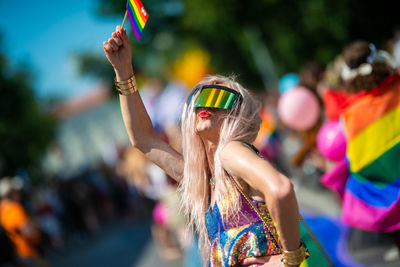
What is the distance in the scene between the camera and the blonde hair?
177cm

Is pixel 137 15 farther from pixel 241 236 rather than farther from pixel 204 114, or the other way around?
pixel 241 236

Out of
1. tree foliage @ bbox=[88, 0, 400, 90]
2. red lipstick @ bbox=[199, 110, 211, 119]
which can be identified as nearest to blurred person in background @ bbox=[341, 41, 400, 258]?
red lipstick @ bbox=[199, 110, 211, 119]

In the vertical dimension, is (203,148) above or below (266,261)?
above

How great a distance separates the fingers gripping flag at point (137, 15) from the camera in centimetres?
195

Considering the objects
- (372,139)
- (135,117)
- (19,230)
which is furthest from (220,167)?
(19,230)

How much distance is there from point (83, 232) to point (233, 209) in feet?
32.9

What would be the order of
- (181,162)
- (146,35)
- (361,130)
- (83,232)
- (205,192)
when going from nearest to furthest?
(205,192)
(181,162)
(361,130)
(83,232)
(146,35)

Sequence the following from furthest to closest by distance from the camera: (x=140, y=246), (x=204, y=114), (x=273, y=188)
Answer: (x=140, y=246), (x=204, y=114), (x=273, y=188)

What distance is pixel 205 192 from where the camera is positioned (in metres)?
1.92

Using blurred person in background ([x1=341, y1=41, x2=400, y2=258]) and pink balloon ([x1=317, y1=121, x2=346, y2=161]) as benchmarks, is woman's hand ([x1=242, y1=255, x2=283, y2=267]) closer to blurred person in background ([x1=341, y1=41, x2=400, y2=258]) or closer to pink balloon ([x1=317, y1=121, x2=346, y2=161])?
blurred person in background ([x1=341, y1=41, x2=400, y2=258])

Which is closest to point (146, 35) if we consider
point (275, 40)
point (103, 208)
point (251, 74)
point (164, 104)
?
point (251, 74)

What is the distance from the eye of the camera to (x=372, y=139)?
8.97ft

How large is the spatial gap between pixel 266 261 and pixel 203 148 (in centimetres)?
58

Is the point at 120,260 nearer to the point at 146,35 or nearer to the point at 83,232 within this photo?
the point at 83,232
